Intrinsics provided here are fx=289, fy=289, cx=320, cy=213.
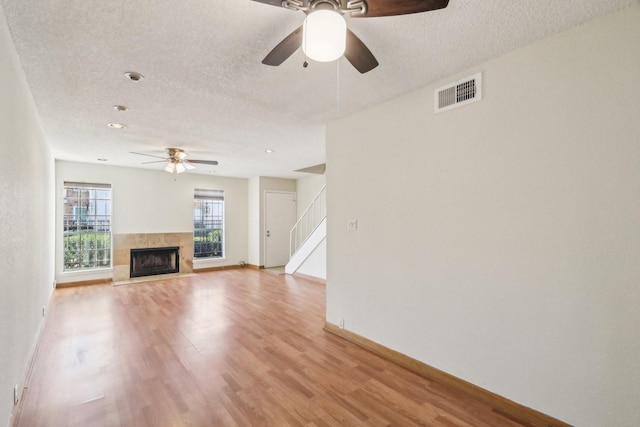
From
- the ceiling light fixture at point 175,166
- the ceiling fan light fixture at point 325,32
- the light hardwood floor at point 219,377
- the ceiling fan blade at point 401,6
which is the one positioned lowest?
the light hardwood floor at point 219,377

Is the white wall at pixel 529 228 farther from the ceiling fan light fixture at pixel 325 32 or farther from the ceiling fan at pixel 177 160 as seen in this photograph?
the ceiling fan at pixel 177 160

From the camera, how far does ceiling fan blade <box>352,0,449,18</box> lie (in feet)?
4.14

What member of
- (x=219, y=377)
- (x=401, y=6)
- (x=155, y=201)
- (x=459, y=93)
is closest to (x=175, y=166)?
(x=155, y=201)

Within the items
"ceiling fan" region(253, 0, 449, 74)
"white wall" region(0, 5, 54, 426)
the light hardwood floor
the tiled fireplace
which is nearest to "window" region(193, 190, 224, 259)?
the tiled fireplace

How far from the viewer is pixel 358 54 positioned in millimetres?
1641

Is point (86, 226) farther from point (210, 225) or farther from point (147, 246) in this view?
point (210, 225)

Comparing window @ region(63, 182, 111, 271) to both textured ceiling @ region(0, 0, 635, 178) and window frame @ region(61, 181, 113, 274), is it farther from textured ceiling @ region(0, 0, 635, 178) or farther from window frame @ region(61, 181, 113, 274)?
textured ceiling @ region(0, 0, 635, 178)

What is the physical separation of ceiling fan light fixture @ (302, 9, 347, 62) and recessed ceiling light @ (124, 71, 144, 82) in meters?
1.85

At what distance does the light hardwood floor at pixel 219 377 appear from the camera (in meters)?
1.99

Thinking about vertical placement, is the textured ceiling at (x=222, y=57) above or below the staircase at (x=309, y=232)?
above

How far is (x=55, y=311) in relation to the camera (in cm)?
429

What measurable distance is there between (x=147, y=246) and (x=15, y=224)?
503 centimetres

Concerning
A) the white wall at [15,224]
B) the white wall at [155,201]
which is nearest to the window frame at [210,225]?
the white wall at [155,201]

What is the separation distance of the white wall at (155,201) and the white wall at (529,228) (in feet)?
19.1
